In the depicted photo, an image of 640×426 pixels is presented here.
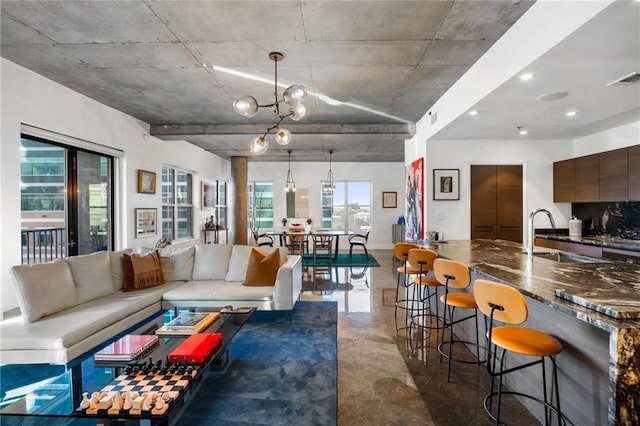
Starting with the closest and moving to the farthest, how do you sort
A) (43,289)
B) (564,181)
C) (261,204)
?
(43,289) → (564,181) → (261,204)

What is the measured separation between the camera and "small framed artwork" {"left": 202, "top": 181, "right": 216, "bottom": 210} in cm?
838

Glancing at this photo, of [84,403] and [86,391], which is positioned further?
[86,391]

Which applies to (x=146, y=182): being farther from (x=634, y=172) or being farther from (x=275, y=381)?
(x=634, y=172)

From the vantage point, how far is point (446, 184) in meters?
5.39

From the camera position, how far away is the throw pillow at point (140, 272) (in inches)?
152

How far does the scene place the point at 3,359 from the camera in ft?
8.31

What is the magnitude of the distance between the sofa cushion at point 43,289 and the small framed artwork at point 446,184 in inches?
197

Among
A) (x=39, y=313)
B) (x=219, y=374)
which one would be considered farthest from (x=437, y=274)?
(x=39, y=313)

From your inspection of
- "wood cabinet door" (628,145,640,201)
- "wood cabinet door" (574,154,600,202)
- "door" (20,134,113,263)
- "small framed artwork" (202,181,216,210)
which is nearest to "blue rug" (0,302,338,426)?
"door" (20,134,113,263)

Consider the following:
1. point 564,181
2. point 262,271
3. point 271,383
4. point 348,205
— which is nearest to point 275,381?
point 271,383

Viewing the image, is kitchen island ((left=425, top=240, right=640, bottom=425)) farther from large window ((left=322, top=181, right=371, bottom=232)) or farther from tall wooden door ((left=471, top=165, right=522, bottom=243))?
large window ((left=322, top=181, right=371, bottom=232))

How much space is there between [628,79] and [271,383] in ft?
12.9

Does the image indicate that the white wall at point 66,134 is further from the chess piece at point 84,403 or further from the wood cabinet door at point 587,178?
the wood cabinet door at point 587,178

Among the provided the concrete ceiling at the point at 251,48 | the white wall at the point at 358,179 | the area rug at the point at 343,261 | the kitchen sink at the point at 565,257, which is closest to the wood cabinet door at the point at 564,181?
the kitchen sink at the point at 565,257
